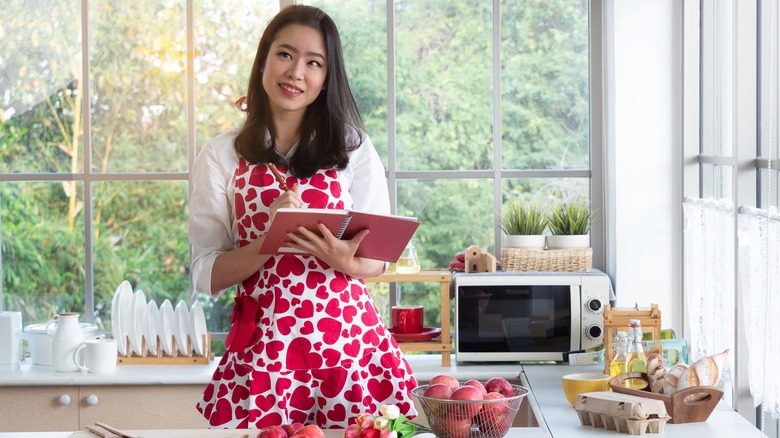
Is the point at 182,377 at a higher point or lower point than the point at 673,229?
lower

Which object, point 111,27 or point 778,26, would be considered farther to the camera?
point 111,27

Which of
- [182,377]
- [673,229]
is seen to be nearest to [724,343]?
[673,229]

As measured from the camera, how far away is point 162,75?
12.8 ft

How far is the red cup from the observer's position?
11.8ft

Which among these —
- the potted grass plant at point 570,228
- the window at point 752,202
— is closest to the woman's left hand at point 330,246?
the window at point 752,202

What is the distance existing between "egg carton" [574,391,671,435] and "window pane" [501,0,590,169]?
1.66 metres

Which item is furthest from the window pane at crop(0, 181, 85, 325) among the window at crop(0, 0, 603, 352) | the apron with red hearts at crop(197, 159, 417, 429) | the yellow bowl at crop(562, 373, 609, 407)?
the yellow bowl at crop(562, 373, 609, 407)

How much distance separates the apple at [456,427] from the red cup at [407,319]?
67.8 inches

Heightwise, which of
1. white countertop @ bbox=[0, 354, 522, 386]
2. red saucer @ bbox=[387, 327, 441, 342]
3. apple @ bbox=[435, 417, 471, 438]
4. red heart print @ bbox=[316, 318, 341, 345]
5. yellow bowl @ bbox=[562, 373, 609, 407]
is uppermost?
red heart print @ bbox=[316, 318, 341, 345]

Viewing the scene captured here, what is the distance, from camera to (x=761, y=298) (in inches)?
101

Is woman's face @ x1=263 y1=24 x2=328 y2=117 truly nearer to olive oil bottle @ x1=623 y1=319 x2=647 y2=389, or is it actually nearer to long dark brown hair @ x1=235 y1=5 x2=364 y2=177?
long dark brown hair @ x1=235 y1=5 x2=364 y2=177

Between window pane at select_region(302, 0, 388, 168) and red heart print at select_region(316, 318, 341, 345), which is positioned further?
window pane at select_region(302, 0, 388, 168)

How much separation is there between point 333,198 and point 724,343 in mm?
1367

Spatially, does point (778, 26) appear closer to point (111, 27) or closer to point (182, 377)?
point (182, 377)
